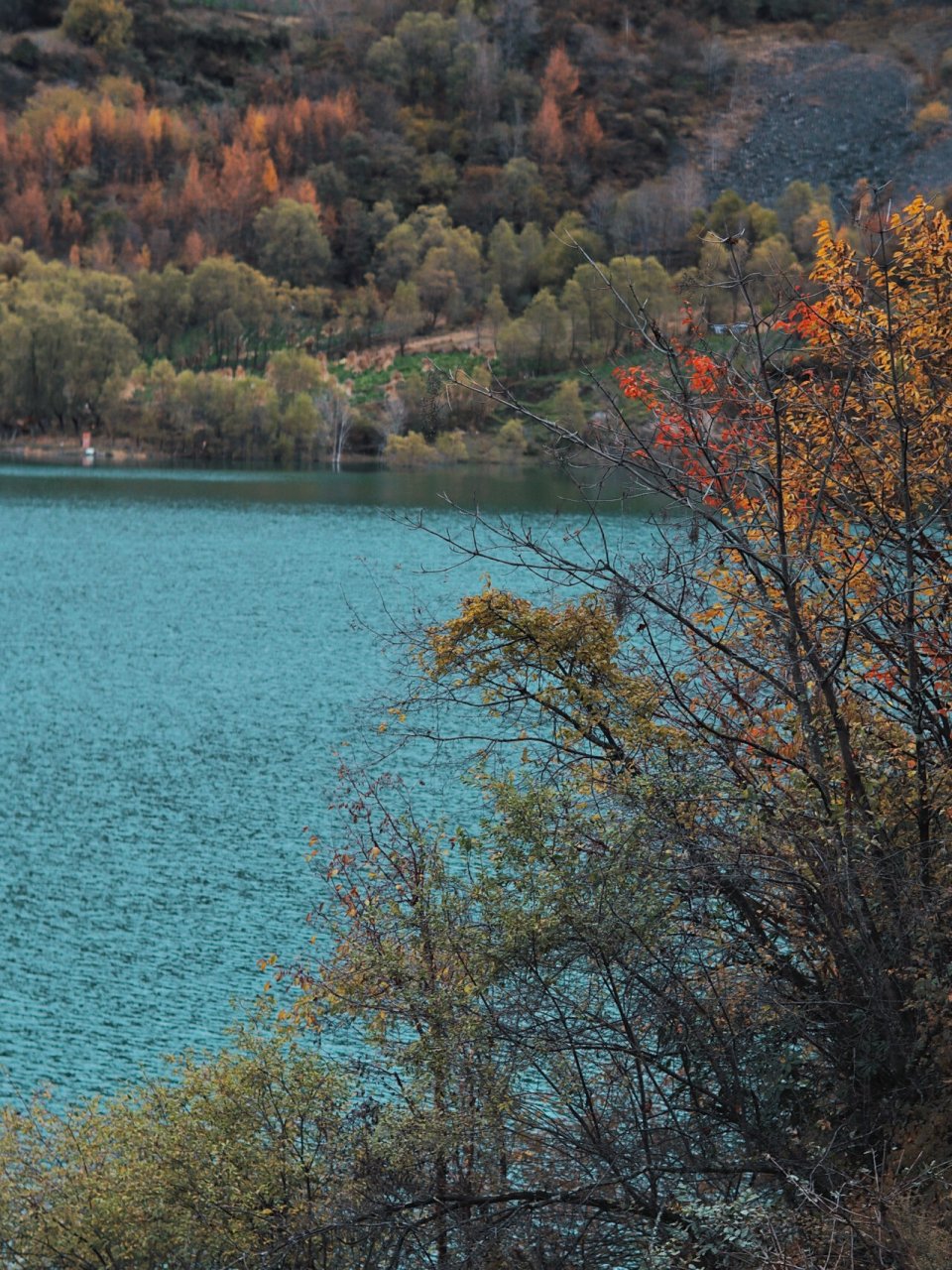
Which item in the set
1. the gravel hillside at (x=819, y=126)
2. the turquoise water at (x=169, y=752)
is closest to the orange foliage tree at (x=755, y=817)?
the turquoise water at (x=169, y=752)

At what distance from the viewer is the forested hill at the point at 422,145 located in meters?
106

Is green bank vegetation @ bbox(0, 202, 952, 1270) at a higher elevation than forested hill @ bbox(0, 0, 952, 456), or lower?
lower

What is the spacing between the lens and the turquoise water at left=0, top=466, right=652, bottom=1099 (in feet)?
51.8

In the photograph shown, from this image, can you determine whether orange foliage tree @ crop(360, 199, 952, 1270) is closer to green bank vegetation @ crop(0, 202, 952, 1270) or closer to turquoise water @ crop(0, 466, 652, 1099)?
green bank vegetation @ crop(0, 202, 952, 1270)

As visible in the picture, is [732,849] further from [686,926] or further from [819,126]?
[819,126]

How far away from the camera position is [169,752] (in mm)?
25438

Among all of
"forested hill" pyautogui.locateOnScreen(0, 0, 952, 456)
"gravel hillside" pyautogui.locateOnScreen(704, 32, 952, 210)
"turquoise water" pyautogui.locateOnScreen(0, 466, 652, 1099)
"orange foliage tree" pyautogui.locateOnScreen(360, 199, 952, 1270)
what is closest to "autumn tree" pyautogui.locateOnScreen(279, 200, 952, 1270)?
"orange foliage tree" pyautogui.locateOnScreen(360, 199, 952, 1270)

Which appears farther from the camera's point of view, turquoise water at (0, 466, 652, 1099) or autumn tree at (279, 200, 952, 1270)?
turquoise water at (0, 466, 652, 1099)

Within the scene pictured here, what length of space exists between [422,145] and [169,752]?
126m

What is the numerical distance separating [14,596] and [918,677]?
34990 millimetres

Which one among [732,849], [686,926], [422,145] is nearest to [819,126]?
[422,145]

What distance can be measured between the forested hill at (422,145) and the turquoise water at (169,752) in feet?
138

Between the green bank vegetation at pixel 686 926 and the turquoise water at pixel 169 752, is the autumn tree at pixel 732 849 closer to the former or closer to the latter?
the green bank vegetation at pixel 686 926

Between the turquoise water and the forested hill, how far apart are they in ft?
138
